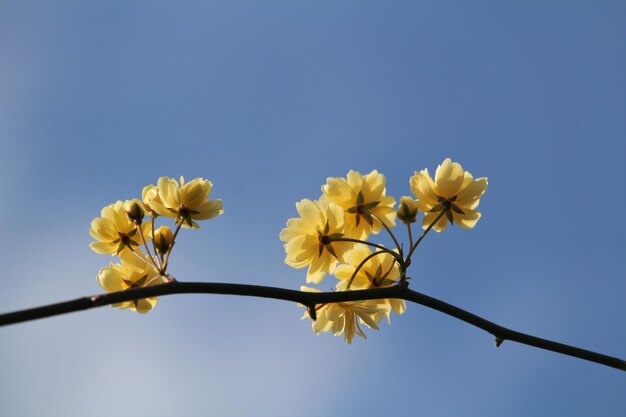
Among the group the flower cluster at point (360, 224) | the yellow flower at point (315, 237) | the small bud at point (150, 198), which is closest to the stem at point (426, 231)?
the flower cluster at point (360, 224)

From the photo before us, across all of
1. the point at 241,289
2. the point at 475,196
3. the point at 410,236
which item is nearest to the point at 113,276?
the point at 241,289

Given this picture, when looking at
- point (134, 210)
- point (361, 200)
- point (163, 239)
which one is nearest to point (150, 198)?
point (134, 210)

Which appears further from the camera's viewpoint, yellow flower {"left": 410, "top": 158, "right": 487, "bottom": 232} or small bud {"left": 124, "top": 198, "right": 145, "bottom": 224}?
yellow flower {"left": 410, "top": 158, "right": 487, "bottom": 232}

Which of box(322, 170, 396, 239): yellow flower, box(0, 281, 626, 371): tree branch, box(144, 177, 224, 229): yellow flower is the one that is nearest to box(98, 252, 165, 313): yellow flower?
box(144, 177, 224, 229): yellow flower

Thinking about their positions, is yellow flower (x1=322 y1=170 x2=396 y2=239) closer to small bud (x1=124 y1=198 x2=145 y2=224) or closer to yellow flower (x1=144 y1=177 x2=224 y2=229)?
yellow flower (x1=144 y1=177 x2=224 y2=229)

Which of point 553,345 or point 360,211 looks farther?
point 360,211

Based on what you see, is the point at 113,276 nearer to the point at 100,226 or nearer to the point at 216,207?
the point at 100,226
